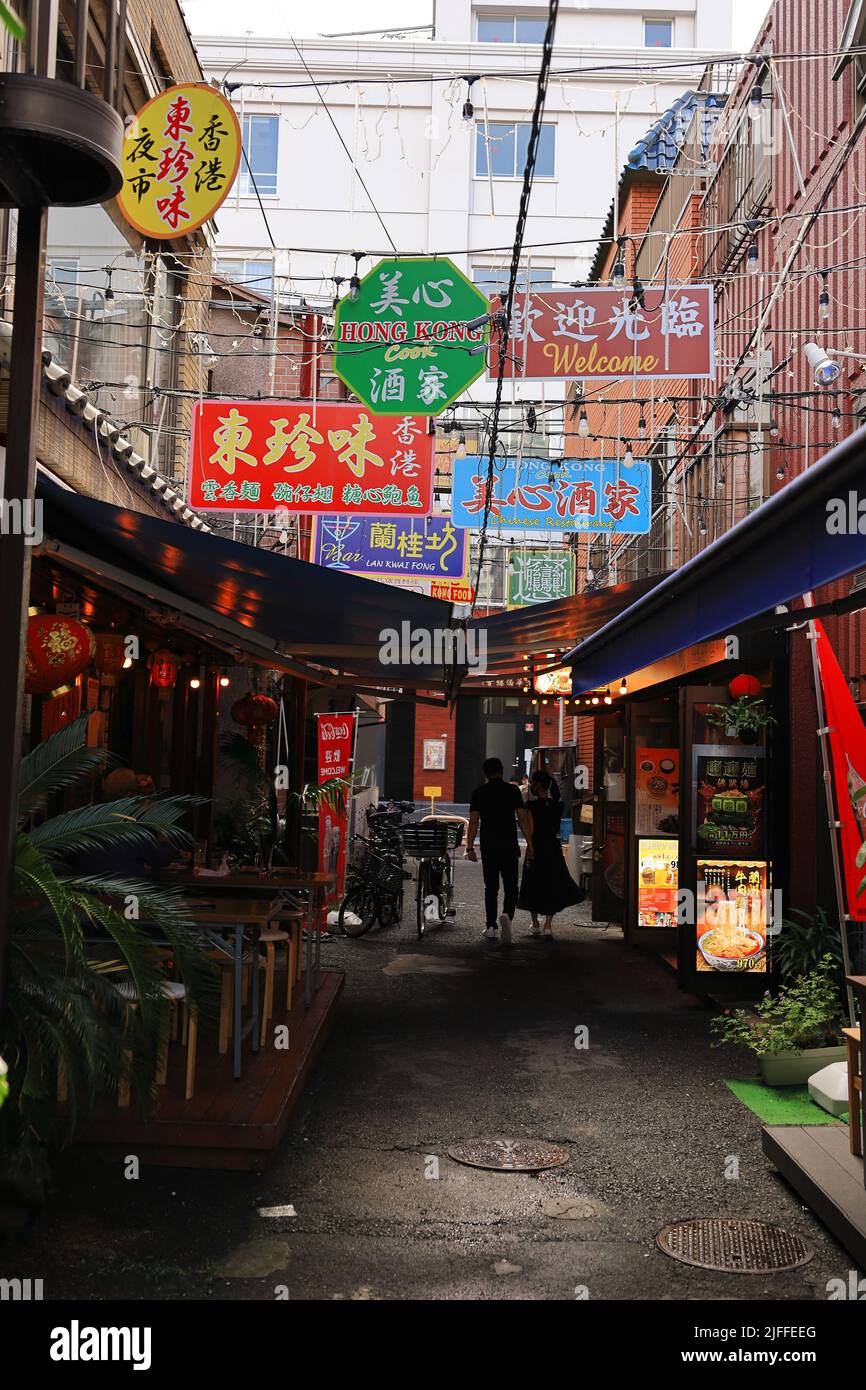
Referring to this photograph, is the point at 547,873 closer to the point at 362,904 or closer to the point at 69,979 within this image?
the point at 362,904

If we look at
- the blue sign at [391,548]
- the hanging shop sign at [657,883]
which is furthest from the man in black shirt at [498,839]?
the blue sign at [391,548]

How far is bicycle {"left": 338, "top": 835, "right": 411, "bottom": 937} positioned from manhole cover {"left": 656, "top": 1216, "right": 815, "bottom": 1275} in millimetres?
8637

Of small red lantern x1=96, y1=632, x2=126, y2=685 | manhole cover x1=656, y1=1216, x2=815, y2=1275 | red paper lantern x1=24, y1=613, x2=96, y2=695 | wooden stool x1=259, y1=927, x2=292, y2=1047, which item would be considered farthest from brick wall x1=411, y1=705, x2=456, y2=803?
manhole cover x1=656, y1=1216, x2=815, y2=1275

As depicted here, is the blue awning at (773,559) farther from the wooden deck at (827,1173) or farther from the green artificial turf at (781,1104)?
the green artificial turf at (781,1104)

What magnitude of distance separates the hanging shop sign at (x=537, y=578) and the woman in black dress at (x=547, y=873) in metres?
4.25

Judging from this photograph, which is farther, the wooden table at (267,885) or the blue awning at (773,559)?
the wooden table at (267,885)

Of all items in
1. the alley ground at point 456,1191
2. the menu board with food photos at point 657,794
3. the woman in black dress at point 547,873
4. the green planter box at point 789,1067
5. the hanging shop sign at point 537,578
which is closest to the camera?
the alley ground at point 456,1191

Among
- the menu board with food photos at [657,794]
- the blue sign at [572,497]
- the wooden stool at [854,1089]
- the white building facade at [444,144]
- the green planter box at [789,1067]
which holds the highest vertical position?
the white building facade at [444,144]

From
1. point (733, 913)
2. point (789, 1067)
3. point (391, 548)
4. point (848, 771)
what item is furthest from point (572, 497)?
point (789, 1067)

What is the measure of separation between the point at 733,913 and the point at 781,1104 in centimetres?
249

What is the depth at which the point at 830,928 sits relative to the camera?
26.8 ft

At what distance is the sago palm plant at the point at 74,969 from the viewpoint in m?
4.17
